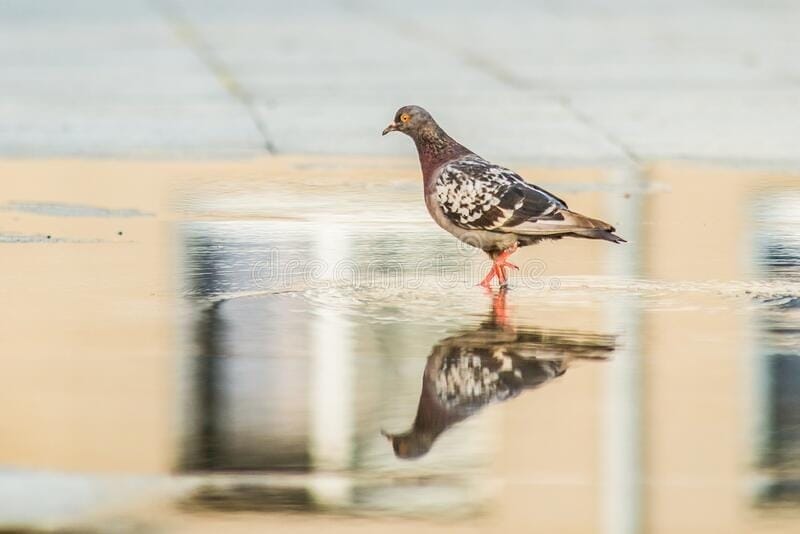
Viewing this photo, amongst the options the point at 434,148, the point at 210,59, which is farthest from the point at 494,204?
the point at 210,59

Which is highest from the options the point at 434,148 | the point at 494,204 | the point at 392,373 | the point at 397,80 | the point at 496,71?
the point at 496,71

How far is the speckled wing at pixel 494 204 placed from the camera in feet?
29.9

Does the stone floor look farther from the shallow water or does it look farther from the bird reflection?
the bird reflection

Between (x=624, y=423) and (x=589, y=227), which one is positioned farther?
Result: (x=589, y=227)

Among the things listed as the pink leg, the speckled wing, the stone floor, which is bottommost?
the pink leg

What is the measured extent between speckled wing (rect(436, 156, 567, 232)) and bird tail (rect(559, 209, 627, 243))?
6 centimetres

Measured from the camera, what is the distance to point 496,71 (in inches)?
775

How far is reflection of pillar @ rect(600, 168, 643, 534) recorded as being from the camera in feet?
18.0

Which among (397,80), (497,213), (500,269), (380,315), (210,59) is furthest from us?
(210,59)

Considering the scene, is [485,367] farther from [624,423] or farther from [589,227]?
[589,227]

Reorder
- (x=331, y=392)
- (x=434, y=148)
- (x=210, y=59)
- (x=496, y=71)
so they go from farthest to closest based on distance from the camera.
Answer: (x=210, y=59)
(x=496, y=71)
(x=434, y=148)
(x=331, y=392)

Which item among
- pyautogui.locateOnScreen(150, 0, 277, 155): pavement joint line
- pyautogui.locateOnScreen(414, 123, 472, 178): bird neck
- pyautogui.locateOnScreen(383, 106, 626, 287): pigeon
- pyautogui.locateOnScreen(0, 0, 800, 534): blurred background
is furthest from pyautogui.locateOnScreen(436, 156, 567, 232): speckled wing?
pyautogui.locateOnScreen(150, 0, 277, 155): pavement joint line

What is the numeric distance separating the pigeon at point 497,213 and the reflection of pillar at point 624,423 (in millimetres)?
446

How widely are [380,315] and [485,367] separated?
1204 millimetres
